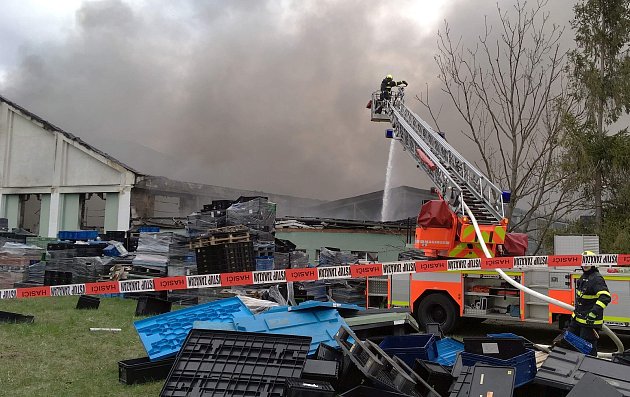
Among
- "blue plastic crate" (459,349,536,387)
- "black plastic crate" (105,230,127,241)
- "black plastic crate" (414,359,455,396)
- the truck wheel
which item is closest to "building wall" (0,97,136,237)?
"black plastic crate" (105,230,127,241)

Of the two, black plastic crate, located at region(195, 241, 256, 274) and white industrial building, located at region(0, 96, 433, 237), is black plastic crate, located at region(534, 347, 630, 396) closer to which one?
black plastic crate, located at region(195, 241, 256, 274)

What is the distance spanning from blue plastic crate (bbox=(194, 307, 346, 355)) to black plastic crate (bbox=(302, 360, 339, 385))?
126cm

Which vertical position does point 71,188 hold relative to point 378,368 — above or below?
above

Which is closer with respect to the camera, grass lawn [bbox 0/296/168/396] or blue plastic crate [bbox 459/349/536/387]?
blue plastic crate [bbox 459/349/536/387]

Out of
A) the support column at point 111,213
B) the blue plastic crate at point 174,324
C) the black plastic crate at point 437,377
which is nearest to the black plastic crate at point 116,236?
the support column at point 111,213

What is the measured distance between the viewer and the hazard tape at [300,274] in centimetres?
830

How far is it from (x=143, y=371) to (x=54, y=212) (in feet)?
76.6

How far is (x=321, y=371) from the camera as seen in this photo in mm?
4020

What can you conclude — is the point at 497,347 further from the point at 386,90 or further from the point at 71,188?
the point at 71,188

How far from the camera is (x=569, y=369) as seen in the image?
4273 mm

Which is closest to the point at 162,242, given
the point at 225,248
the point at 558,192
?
the point at 225,248

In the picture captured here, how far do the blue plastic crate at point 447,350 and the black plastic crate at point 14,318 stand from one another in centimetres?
697

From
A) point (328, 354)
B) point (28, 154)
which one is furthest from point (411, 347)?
point (28, 154)

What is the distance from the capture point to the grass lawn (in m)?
5.44
